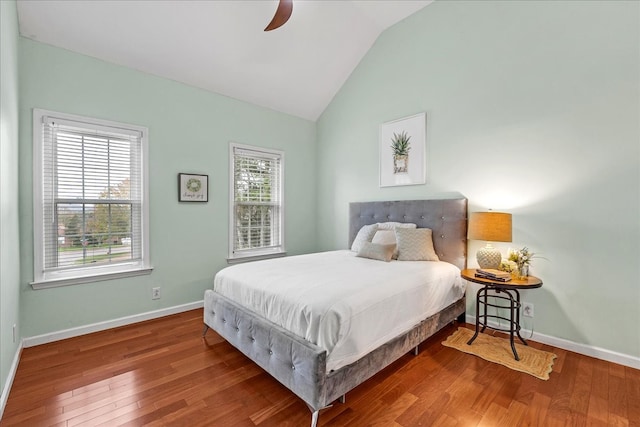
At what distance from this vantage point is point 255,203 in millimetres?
4125

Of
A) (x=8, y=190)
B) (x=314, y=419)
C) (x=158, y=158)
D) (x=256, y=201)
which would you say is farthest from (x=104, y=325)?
(x=314, y=419)

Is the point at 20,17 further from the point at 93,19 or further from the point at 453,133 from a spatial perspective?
the point at 453,133

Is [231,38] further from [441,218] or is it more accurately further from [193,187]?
[441,218]

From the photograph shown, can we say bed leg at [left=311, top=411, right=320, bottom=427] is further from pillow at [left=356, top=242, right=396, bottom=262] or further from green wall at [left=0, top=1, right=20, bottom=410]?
green wall at [left=0, top=1, right=20, bottom=410]

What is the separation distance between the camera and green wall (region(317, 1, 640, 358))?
226 centimetres

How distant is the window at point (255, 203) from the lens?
3920mm

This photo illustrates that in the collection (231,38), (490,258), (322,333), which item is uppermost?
(231,38)

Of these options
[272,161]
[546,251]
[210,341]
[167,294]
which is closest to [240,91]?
[272,161]

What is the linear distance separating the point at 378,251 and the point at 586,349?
189 cm

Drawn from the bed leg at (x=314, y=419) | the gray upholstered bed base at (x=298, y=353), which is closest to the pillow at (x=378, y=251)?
the gray upholstered bed base at (x=298, y=353)

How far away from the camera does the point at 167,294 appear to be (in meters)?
3.31

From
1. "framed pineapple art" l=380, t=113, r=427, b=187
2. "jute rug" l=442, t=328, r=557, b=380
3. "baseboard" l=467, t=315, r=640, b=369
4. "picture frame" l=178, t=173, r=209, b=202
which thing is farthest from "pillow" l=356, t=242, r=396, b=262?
"picture frame" l=178, t=173, r=209, b=202

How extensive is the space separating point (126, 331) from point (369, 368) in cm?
248

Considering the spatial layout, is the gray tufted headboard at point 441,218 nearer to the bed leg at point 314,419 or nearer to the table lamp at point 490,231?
the table lamp at point 490,231
